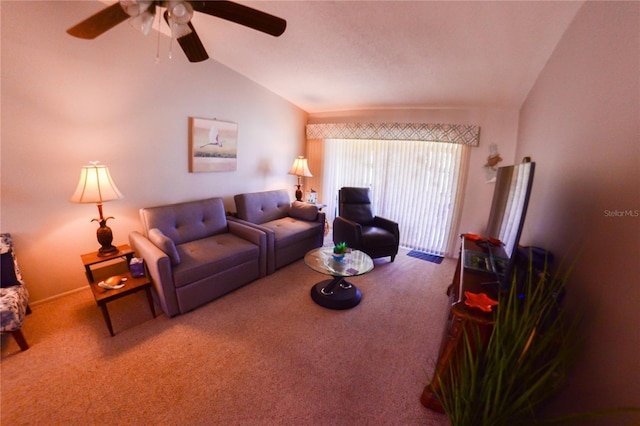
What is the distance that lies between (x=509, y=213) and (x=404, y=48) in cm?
170

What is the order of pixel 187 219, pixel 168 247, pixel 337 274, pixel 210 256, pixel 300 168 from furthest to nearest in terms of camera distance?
pixel 300 168 → pixel 187 219 → pixel 210 256 → pixel 337 274 → pixel 168 247

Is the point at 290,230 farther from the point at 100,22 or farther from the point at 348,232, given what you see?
the point at 100,22

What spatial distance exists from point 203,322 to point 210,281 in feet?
1.26

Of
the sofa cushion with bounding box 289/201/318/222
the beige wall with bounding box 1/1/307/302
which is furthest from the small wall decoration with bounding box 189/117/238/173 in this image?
the sofa cushion with bounding box 289/201/318/222

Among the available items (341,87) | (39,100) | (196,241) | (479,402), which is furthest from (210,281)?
(341,87)

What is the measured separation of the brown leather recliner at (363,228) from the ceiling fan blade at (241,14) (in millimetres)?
2376

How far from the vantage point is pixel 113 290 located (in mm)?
2037

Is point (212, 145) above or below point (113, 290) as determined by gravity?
above

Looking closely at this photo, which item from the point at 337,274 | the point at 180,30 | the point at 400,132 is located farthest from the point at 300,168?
the point at 180,30

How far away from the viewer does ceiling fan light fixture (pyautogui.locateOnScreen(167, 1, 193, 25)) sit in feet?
4.15

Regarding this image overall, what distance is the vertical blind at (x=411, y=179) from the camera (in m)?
3.76

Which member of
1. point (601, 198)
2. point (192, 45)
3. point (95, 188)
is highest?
point (192, 45)

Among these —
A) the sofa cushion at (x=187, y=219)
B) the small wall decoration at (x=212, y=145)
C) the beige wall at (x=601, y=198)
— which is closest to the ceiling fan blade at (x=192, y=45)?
the small wall decoration at (x=212, y=145)

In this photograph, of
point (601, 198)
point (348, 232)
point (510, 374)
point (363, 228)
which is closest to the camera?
point (510, 374)
